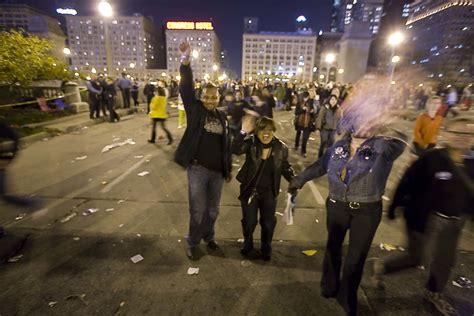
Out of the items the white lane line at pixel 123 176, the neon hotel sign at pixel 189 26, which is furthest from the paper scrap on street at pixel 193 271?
the neon hotel sign at pixel 189 26

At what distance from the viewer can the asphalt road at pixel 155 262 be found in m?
3.01

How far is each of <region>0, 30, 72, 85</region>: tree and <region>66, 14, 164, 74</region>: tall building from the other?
136658 mm

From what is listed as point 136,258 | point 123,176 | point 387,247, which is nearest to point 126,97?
point 123,176

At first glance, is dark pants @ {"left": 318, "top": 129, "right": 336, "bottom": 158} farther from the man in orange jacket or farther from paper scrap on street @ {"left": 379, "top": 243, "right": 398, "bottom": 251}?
paper scrap on street @ {"left": 379, "top": 243, "right": 398, "bottom": 251}

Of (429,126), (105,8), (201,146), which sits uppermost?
(105,8)

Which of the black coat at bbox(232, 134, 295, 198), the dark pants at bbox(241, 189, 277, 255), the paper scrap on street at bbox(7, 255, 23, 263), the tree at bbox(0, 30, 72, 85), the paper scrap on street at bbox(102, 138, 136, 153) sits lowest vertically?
the paper scrap on street at bbox(7, 255, 23, 263)

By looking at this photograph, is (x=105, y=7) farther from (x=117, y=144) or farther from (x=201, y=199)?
(x=201, y=199)

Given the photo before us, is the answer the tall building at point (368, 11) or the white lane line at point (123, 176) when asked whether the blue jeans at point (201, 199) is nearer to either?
the white lane line at point (123, 176)

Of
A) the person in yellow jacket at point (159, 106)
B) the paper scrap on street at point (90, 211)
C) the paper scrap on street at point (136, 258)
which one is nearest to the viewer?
the paper scrap on street at point (136, 258)

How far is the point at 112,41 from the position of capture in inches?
5625

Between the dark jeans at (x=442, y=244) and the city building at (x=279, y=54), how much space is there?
156m

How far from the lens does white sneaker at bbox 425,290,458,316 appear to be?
2957mm

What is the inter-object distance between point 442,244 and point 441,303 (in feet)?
2.17

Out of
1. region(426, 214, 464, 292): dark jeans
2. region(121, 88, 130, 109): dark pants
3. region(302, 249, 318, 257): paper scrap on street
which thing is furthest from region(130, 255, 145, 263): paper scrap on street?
region(121, 88, 130, 109): dark pants
